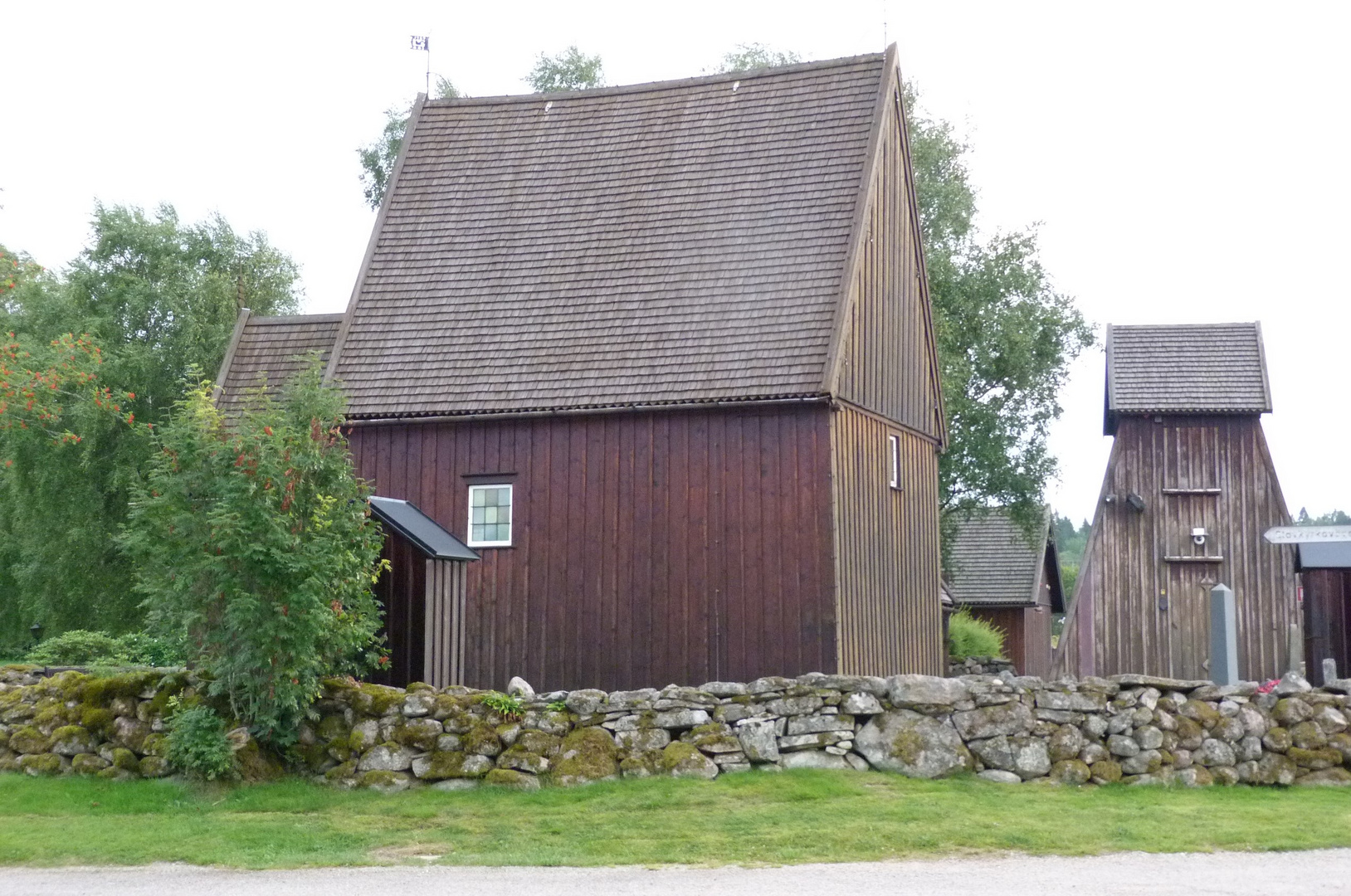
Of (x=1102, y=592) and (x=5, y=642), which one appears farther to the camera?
(x=5, y=642)

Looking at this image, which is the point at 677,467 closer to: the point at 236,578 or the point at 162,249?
the point at 236,578

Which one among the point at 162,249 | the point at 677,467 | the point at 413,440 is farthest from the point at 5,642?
the point at 677,467

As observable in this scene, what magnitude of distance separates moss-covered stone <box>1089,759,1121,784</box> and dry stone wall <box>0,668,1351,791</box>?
0.01m

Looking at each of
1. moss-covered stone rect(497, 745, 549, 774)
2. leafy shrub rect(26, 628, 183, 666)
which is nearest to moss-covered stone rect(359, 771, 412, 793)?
moss-covered stone rect(497, 745, 549, 774)

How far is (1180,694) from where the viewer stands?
15.6 m

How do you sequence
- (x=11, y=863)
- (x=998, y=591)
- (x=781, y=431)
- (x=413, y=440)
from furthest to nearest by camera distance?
(x=998, y=591) < (x=413, y=440) < (x=781, y=431) < (x=11, y=863)

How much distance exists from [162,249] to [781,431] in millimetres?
24548

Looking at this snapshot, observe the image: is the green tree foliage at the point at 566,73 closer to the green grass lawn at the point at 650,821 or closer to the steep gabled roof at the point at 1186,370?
the steep gabled roof at the point at 1186,370

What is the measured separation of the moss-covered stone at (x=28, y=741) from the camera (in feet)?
54.9

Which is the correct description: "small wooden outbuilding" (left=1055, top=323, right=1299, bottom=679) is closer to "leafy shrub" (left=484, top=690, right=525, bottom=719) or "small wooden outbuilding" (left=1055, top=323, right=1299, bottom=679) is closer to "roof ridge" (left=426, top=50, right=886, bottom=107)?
"roof ridge" (left=426, top=50, right=886, bottom=107)

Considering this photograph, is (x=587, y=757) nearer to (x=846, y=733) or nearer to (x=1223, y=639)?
(x=846, y=733)

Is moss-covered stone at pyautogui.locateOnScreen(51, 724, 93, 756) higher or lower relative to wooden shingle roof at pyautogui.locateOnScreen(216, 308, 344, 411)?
lower

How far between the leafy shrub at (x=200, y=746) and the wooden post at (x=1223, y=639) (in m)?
11.0

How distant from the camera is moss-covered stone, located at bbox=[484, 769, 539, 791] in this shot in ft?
49.6
